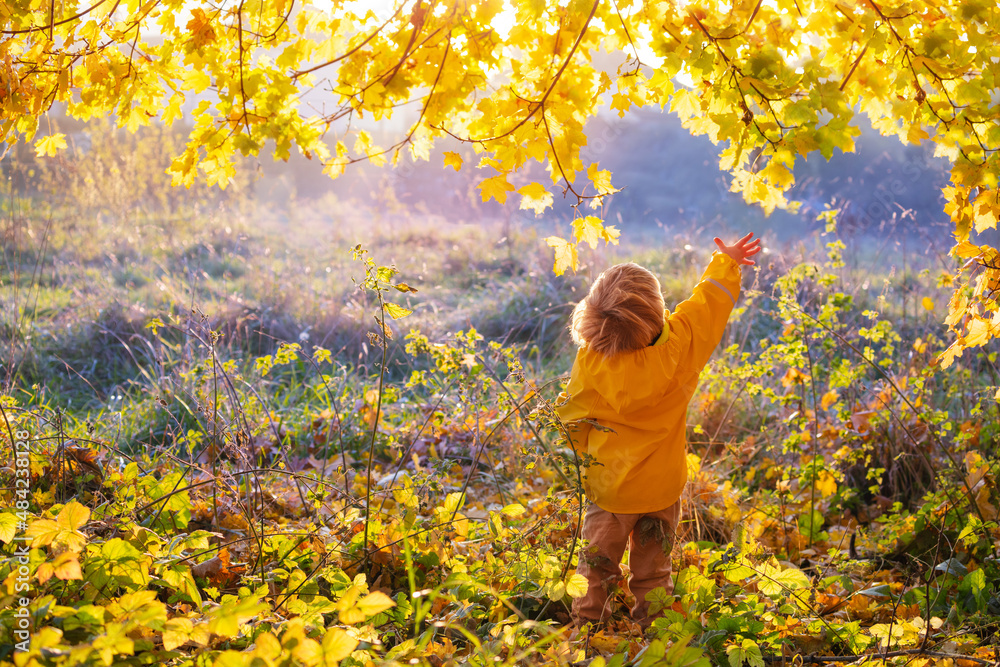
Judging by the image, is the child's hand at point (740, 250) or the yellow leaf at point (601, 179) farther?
the child's hand at point (740, 250)

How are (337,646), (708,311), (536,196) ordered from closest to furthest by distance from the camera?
(337,646), (536,196), (708,311)

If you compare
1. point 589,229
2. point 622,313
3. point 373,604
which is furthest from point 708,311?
point 373,604

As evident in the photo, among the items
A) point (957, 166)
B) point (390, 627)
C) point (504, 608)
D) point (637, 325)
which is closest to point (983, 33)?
point (957, 166)

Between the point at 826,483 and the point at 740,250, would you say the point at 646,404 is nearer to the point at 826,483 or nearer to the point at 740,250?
the point at 740,250

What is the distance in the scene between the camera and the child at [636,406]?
203cm

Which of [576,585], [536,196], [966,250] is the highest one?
[536,196]

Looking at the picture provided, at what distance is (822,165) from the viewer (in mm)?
A: 16531

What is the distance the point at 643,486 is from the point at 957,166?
48.6 inches

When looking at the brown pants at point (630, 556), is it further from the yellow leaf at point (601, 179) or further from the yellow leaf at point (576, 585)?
Answer: the yellow leaf at point (601, 179)

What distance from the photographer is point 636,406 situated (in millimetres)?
2045

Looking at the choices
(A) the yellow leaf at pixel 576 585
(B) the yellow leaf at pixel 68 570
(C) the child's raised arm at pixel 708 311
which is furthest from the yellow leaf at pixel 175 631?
(C) the child's raised arm at pixel 708 311

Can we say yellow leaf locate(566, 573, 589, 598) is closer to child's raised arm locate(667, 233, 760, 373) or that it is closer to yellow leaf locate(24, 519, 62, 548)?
child's raised arm locate(667, 233, 760, 373)

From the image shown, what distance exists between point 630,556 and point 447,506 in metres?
0.67

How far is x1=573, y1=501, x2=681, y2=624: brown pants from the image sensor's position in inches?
84.4
